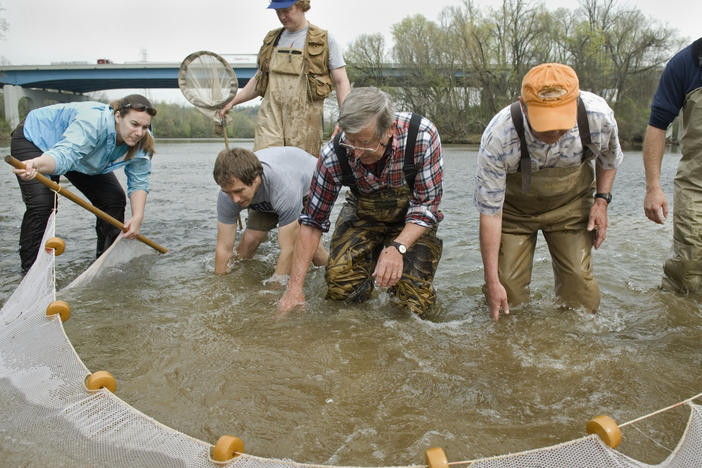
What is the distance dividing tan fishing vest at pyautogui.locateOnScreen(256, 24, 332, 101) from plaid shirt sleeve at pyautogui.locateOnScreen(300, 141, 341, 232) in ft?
6.67

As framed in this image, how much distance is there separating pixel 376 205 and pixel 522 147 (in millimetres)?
1041

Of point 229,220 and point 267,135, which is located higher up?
point 267,135

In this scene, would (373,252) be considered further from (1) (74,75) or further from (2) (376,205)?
(1) (74,75)

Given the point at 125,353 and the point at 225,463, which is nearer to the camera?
the point at 225,463

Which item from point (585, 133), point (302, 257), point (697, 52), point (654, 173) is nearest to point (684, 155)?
point (654, 173)

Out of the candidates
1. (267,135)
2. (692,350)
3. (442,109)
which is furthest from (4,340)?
(442,109)

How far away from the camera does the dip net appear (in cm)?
159

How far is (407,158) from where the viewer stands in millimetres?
3148

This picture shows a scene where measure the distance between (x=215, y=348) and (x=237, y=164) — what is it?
4.32ft

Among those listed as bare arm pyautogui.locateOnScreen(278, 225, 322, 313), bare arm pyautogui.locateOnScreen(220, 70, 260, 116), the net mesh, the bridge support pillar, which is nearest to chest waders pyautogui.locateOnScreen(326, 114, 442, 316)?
bare arm pyautogui.locateOnScreen(278, 225, 322, 313)

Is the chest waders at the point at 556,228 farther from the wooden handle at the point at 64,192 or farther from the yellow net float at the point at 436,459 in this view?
the wooden handle at the point at 64,192

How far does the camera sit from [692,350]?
3082 millimetres

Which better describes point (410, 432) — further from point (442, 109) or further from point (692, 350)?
point (442, 109)

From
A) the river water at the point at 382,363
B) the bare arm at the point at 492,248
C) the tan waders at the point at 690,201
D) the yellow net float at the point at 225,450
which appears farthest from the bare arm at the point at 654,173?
the yellow net float at the point at 225,450
